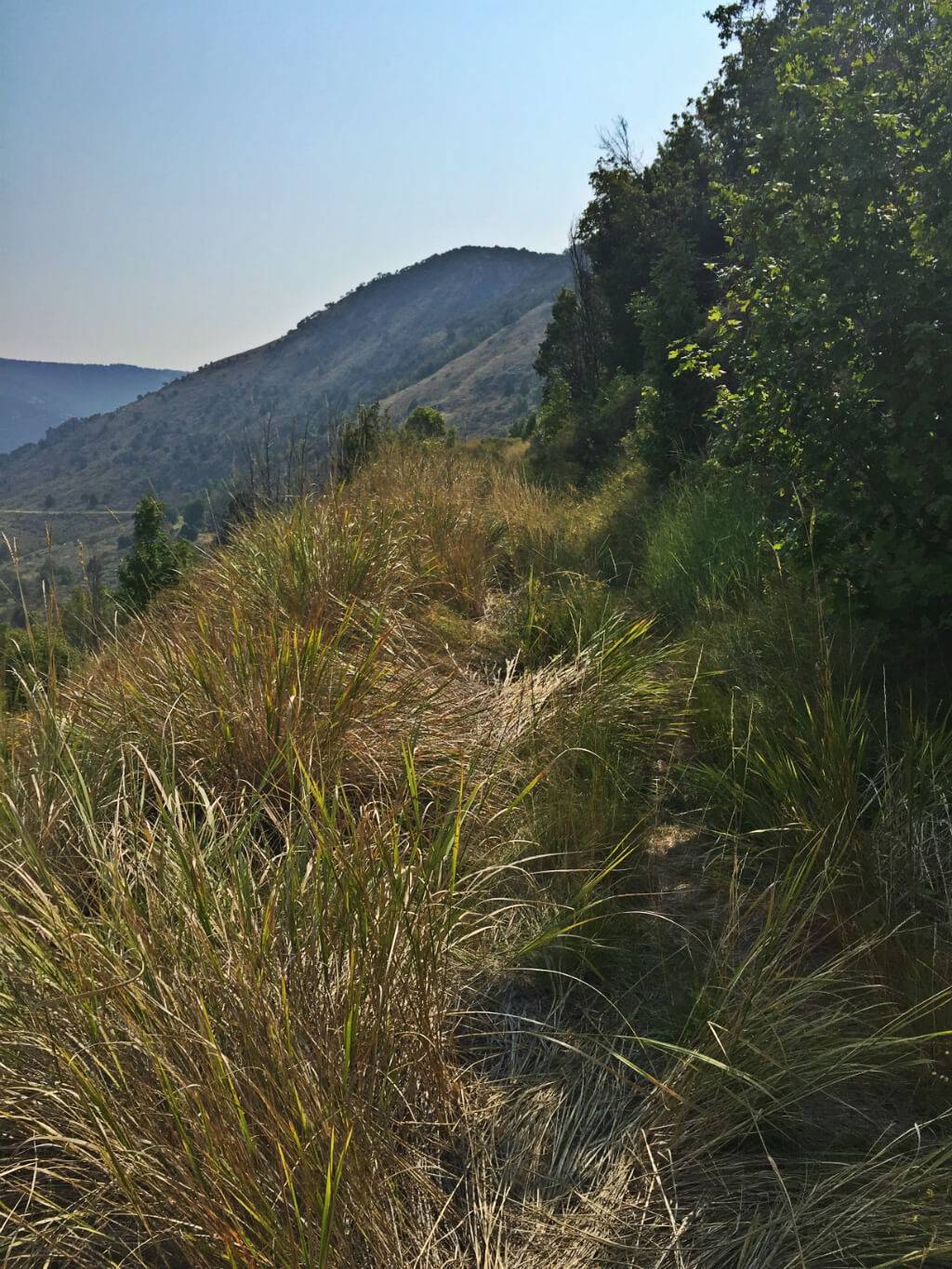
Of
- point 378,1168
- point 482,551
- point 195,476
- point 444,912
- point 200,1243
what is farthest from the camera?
point 195,476

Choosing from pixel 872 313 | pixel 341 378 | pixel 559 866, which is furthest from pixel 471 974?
pixel 341 378

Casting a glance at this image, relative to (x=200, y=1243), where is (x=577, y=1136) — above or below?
below

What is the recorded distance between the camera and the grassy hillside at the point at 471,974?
54.6 inches

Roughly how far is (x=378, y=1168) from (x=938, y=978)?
1330mm

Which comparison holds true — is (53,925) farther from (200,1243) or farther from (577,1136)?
(577,1136)

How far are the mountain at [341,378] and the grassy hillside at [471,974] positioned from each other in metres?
59.7

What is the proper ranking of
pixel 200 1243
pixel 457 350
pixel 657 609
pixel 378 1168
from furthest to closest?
pixel 457 350
pixel 657 609
pixel 378 1168
pixel 200 1243

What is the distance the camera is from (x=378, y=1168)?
1468 mm

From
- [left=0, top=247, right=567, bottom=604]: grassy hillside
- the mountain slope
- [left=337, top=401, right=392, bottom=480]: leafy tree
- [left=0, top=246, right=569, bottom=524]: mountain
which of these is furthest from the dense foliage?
the mountain slope

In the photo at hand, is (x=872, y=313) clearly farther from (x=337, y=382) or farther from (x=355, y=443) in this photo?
(x=337, y=382)

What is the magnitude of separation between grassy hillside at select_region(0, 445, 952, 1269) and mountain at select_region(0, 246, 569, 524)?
59690mm

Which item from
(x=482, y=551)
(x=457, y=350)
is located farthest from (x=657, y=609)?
(x=457, y=350)

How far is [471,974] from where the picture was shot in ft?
7.01

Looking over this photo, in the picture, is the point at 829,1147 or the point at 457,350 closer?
the point at 829,1147
